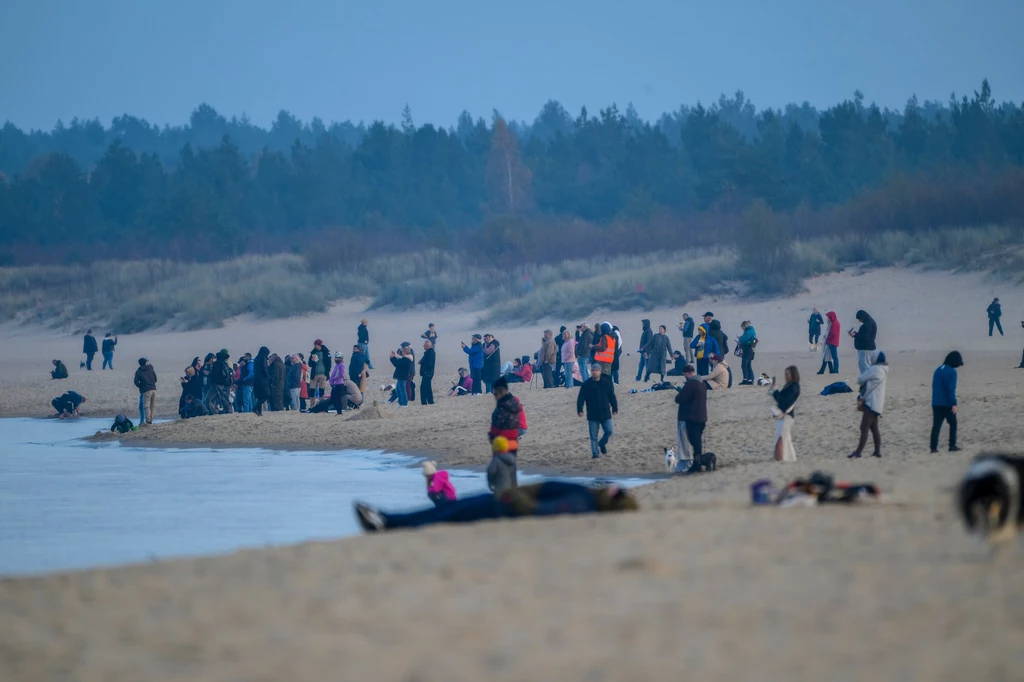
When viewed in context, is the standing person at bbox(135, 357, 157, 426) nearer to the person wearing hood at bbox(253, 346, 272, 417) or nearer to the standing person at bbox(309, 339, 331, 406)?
the person wearing hood at bbox(253, 346, 272, 417)

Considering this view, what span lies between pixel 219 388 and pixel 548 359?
7551 mm

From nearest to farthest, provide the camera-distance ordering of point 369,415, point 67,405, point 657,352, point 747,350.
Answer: point 747,350 → point 369,415 → point 657,352 → point 67,405

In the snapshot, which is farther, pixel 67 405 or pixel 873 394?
pixel 67 405

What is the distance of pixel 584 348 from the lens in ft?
90.5

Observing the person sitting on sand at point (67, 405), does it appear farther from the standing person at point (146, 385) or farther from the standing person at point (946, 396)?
the standing person at point (946, 396)

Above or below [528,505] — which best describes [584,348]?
above

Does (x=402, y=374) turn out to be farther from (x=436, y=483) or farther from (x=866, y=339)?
(x=436, y=483)

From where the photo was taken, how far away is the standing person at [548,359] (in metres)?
27.9

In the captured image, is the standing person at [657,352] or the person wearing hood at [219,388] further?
the standing person at [657,352]

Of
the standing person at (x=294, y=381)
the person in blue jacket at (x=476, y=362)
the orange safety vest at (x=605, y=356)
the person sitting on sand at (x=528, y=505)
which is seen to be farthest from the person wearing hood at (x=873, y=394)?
the standing person at (x=294, y=381)

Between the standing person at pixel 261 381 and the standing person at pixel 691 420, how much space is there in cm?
1263

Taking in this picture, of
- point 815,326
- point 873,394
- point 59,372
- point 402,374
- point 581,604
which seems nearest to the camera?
point 581,604

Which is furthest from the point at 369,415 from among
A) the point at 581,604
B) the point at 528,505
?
the point at 581,604

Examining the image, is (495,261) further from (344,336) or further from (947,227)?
(947,227)
